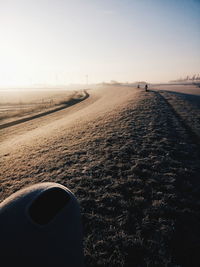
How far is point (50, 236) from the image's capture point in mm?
1628

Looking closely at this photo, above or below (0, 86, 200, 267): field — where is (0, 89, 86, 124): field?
above

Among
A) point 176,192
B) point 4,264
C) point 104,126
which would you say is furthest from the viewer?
point 104,126

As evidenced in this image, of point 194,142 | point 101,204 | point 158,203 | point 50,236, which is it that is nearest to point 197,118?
point 194,142

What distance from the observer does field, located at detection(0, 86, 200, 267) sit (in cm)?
312

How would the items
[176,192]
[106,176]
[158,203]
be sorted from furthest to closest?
[106,176] < [176,192] < [158,203]

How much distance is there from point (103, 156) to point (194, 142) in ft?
18.1

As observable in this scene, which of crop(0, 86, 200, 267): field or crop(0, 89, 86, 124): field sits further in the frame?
crop(0, 89, 86, 124): field

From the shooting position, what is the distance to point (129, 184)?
4.97 metres

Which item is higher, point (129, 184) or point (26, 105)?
point (26, 105)

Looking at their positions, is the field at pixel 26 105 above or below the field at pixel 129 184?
above

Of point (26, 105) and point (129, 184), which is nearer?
point (129, 184)

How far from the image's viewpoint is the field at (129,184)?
312cm

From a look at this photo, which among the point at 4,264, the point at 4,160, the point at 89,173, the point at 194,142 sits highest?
the point at 4,264

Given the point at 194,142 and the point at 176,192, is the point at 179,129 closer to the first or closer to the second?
the point at 194,142
